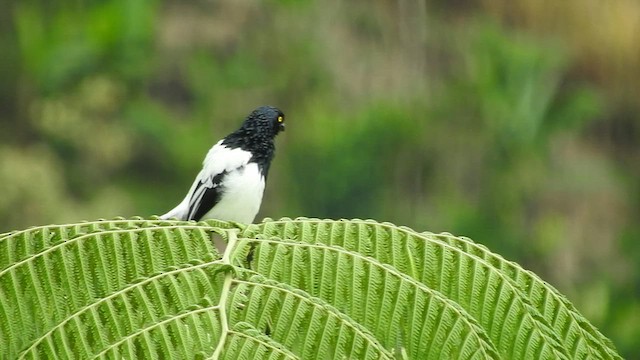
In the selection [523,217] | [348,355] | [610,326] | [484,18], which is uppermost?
[348,355]

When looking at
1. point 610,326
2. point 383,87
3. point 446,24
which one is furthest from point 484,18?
point 610,326

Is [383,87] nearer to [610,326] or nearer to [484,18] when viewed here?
[484,18]

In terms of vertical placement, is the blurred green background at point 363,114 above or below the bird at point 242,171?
below

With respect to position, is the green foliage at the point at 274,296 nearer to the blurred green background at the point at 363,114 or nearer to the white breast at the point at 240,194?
the white breast at the point at 240,194

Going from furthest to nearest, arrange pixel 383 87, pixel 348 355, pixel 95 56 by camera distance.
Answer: pixel 383 87, pixel 95 56, pixel 348 355

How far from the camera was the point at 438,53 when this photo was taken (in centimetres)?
580

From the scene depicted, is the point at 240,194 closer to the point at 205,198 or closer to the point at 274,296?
the point at 205,198

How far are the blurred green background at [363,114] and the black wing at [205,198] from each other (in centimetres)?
299

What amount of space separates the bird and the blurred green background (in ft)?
9.92

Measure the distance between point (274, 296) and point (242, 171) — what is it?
126 centimetres

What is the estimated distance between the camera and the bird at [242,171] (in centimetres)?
200

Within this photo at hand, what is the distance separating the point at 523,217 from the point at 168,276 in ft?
15.7

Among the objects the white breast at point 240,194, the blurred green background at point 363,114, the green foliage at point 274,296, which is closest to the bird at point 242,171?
the white breast at point 240,194

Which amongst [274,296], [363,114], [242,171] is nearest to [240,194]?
[242,171]
